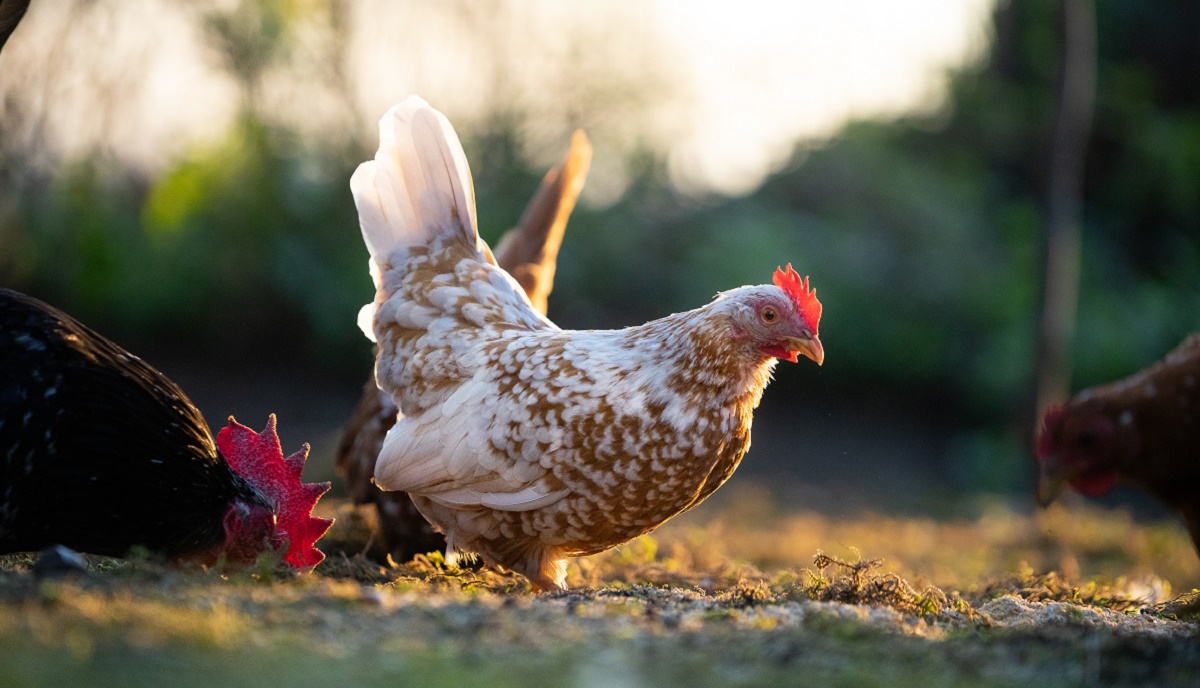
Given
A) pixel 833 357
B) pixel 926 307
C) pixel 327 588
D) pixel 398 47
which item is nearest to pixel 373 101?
pixel 398 47

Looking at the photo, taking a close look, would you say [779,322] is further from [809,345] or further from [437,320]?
[437,320]

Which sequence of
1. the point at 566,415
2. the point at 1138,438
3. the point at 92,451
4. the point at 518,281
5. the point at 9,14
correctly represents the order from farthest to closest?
the point at 518,281
the point at 1138,438
the point at 566,415
the point at 9,14
the point at 92,451

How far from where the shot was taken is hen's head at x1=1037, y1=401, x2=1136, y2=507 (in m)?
4.56

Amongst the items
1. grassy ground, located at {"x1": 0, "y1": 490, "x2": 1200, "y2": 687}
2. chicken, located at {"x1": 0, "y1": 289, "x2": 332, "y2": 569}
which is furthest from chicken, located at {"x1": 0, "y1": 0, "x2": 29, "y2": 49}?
grassy ground, located at {"x1": 0, "y1": 490, "x2": 1200, "y2": 687}

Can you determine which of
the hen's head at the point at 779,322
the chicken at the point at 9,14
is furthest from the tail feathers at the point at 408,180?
the hen's head at the point at 779,322

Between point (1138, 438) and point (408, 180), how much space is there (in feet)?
10.8

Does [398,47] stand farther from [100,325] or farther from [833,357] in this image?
[833,357]

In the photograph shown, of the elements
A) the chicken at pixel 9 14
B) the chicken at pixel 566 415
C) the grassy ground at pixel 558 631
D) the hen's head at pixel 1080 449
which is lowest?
the grassy ground at pixel 558 631

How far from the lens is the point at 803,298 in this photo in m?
3.76

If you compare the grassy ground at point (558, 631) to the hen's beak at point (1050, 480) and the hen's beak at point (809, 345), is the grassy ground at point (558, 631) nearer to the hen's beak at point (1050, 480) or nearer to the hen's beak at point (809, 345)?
the hen's beak at point (1050, 480)

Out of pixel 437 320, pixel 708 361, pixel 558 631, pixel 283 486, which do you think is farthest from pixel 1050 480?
pixel 283 486

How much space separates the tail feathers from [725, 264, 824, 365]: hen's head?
146 cm

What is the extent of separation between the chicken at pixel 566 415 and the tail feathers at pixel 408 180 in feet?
1.07

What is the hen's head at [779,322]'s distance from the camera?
370 cm
